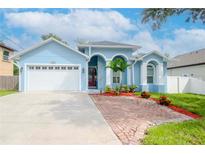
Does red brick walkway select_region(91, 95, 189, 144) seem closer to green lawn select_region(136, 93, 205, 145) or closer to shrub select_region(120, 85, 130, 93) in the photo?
green lawn select_region(136, 93, 205, 145)

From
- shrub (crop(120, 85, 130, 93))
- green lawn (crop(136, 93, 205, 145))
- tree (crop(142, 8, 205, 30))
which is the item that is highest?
tree (crop(142, 8, 205, 30))

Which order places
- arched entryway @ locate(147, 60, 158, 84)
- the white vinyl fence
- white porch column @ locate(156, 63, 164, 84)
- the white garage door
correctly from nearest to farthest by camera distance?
the white garage door, white porch column @ locate(156, 63, 164, 84), the white vinyl fence, arched entryway @ locate(147, 60, 158, 84)

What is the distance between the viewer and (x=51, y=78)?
59.6ft

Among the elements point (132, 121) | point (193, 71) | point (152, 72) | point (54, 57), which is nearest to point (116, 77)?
point (152, 72)

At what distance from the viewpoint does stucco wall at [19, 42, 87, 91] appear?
59.3 feet

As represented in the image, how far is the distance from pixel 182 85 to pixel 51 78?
11.8m

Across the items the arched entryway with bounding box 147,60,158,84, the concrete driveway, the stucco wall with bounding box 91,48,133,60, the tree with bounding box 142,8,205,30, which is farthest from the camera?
the arched entryway with bounding box 147,60,158,84

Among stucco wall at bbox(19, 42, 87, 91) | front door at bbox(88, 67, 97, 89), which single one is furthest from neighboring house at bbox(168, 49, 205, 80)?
stucco wall at bbox(19, 42, 87, 91)

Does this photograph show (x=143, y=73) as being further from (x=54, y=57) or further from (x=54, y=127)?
(x=54, y=127)

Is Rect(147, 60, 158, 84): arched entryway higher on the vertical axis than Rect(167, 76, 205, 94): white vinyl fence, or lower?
higher

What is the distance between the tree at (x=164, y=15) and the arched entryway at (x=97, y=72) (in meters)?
7.94

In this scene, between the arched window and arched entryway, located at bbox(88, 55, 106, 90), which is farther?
the arched window

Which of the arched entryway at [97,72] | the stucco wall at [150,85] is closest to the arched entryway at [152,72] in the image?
the stucco wall at [150,85]
